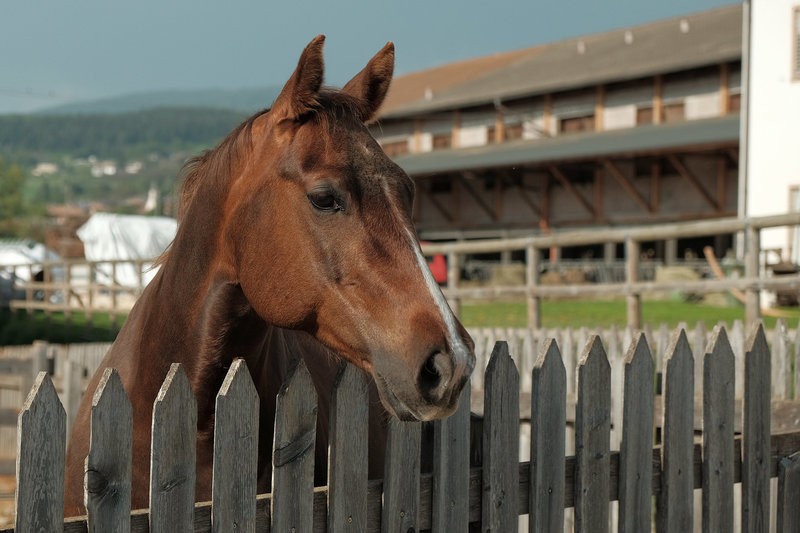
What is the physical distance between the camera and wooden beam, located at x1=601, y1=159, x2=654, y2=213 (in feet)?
90.7

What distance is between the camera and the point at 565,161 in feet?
94.9

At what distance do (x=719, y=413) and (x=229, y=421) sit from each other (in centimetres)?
214

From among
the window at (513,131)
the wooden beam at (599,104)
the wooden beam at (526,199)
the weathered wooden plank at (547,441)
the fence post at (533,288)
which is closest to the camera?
the weathered wooden plank at (547,441)

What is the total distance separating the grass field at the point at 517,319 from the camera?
16000 millimetres

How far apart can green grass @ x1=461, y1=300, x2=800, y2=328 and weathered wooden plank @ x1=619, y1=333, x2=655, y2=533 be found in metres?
10.7

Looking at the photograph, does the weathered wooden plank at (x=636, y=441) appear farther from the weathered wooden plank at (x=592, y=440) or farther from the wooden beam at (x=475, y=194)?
the wooden beam at (x=475, y=194)

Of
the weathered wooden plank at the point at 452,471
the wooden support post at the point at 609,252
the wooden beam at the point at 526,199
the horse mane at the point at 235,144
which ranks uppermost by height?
the wooden beam at the point at 526,199

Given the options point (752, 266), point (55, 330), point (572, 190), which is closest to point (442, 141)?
point (572, 190)

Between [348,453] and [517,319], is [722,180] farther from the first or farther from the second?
[348,453]

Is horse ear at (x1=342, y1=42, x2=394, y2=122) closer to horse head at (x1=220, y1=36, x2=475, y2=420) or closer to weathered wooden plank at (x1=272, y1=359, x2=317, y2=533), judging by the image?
horse head at (x1=220, y1=36, x2=475, y2=420)

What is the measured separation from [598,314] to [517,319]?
5.68 ft

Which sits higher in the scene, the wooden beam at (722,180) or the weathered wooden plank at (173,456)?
the wooden beam at (722,180)

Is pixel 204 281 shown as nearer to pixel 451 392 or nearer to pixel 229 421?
pixel 229 421

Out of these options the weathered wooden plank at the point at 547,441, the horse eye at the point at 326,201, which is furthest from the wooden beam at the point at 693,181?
the horse eye at the point at 326,201
